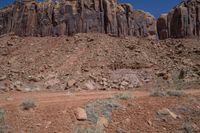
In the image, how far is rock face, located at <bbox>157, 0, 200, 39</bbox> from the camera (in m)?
40.7

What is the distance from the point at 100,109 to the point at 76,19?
30.2 metres

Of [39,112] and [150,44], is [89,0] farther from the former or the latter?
[39,112]

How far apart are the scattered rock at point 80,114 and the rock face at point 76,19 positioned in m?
29.4

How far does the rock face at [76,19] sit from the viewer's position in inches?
1586

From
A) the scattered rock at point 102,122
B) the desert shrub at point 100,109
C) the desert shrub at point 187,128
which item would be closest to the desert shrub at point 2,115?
the desert shrub at point 100,109

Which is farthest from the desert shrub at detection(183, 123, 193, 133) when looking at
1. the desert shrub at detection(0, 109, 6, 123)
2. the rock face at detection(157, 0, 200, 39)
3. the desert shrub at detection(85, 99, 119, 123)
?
the rock face at detection(157, 0, 200, 39)

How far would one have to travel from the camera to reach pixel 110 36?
128 ft

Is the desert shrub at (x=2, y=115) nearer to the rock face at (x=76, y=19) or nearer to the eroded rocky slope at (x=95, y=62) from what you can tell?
the eroded rocky slope at (x=95, y=62)

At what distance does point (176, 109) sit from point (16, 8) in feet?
121

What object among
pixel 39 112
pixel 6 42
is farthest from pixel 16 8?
pixel 39 112

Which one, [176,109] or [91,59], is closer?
[176,109]

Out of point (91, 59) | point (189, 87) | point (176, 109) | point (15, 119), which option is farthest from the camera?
point (91, 59)

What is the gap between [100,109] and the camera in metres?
11.1

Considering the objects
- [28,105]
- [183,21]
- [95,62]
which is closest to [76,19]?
[95,62]
